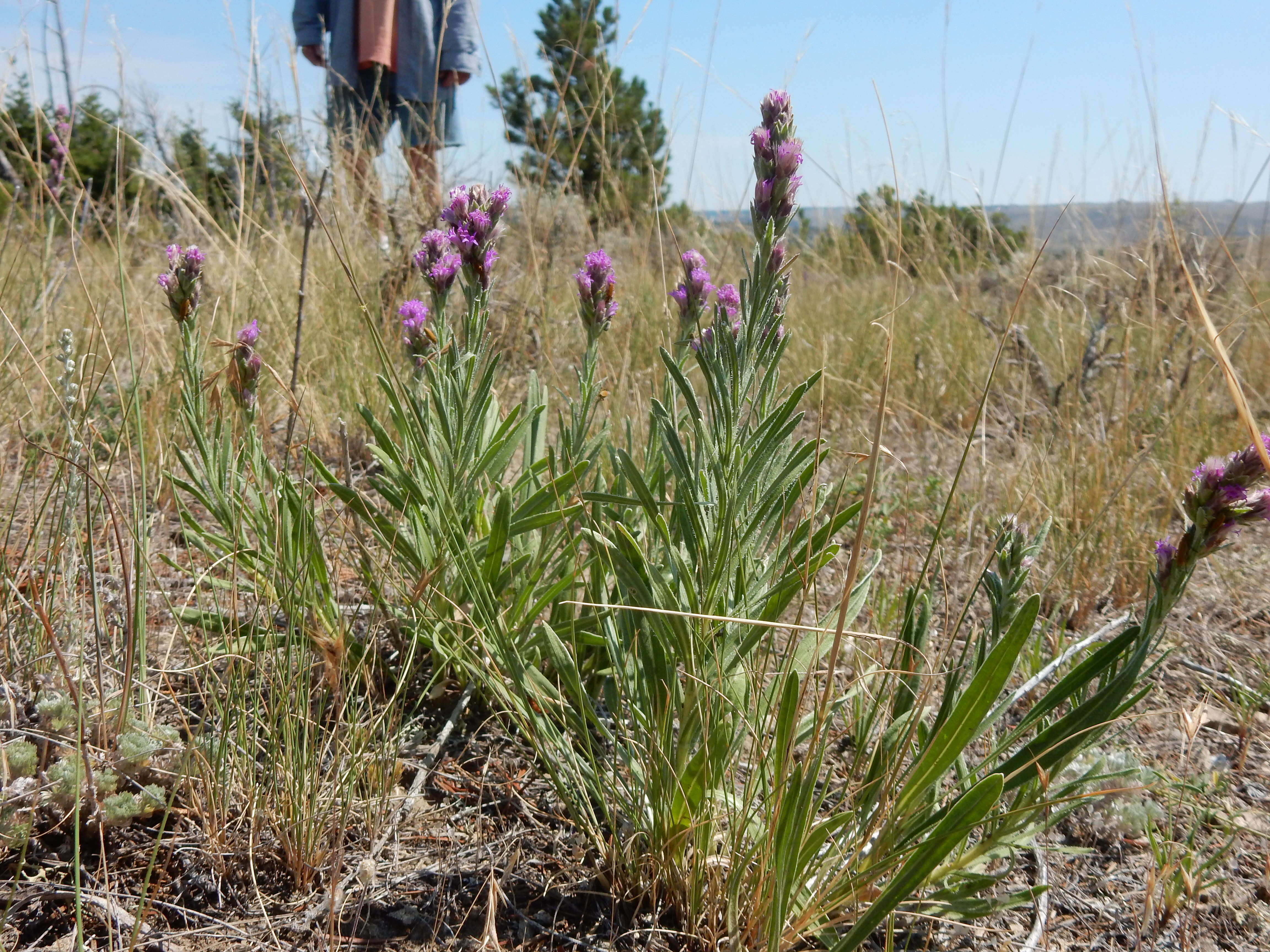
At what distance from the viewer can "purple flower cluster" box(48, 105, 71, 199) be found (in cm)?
339

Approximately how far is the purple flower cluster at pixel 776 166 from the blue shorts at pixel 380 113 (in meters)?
3.88

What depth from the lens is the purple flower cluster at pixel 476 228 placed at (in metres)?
1.63

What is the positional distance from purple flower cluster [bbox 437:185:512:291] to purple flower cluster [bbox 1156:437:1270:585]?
3.94 feet

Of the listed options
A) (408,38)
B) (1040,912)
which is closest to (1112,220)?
(408,38)

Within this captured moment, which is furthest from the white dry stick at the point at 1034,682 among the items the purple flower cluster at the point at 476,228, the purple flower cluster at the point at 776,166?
the purple flower cluster at the point at 476,228

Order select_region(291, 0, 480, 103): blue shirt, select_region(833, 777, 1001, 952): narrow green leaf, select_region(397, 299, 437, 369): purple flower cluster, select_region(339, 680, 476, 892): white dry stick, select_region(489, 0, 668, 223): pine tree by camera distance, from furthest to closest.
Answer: select_region(291, 0, 480, 103): blue shirt
select_region(489, 0, 668, 223): pine tree
select_region(397, 299, 437, 369): purple flower cluster
select_region(339, 680, 476, 892): white dry stick
select_region(833, 777, 1001, 952): narrow green leaf

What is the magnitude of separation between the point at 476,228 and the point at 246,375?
2.10ft

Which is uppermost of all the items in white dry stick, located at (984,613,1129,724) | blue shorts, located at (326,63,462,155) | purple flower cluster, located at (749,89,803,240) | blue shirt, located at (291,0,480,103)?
blue shirt, located at (291,0,480,103)

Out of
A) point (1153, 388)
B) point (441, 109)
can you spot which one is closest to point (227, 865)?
point (1153, 388)

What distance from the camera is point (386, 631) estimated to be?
1959mm

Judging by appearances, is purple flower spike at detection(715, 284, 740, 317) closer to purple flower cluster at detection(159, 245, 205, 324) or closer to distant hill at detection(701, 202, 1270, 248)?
purple flower cluster at detection(159, 245, 205, 324)


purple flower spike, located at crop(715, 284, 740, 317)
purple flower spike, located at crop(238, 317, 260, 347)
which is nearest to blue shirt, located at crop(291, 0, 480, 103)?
purple flower spike, located at crop(238, 317, 260, 347)

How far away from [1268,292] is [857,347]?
3108 millimetres

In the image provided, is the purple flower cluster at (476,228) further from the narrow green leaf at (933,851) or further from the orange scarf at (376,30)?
the orange scarf at (376,30)
